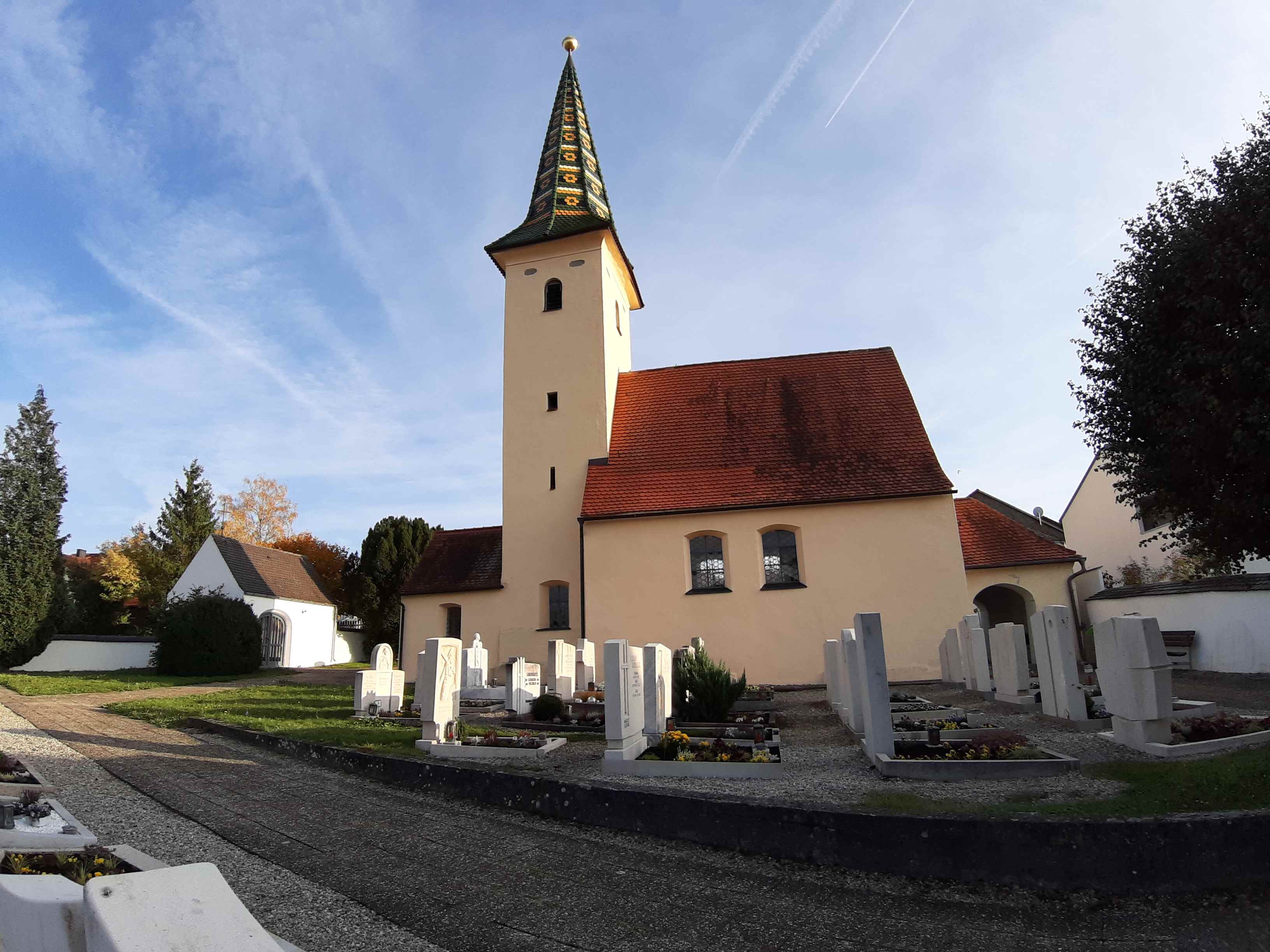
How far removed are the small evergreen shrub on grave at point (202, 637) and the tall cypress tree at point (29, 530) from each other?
15.0 ft

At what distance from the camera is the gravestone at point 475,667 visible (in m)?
15.7

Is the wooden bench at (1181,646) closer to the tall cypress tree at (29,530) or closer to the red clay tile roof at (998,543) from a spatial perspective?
the red clay tile roof at (998,543)

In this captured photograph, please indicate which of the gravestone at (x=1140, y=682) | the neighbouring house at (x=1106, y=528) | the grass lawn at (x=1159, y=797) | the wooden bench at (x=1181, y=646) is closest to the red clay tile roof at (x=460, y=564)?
the gravestone at (x=1140, y=682)

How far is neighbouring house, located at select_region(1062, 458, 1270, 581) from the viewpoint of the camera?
79.1 ft

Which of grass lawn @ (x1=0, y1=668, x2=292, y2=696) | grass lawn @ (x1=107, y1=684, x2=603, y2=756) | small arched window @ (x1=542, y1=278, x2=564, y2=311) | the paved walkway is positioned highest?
small arched window @ (x1=542, y1=278, x2=564, y2=311)

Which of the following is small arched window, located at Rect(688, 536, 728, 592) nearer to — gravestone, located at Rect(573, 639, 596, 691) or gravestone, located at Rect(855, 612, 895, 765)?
gravestone, located at Rect(573, 639, 596, 691)

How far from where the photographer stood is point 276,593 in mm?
30922

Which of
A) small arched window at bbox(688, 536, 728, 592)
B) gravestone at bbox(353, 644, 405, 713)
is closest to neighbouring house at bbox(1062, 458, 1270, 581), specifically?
small arched window at bbox(688, 536, 728, 592)

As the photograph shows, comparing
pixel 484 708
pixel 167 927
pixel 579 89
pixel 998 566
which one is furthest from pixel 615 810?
pixel 579 89

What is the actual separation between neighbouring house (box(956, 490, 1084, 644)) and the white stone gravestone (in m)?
9.65

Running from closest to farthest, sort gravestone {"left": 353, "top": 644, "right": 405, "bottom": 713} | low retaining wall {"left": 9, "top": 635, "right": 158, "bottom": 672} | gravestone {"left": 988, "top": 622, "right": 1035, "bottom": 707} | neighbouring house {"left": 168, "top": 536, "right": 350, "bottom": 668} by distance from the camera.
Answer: gravestone {"left": 988, "top": 622, "right": 1035, "bottom": 707} < gravestone {"left": 353, "top": 644, "right": 405, "bottom": 713} < low retaining wall {"left": 9, "top": 635, "right": 158, "bottom": 672} < neighbouring house {"left": 168, "top": 536, "right": 350, "bottom": 668}

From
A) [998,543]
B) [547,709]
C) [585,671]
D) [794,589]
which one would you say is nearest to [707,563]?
[794,589]

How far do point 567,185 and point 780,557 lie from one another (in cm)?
1530

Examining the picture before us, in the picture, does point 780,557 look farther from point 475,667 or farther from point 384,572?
point 384,572
